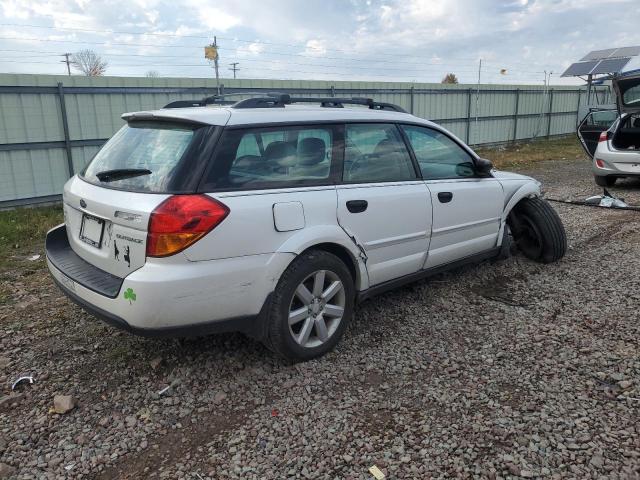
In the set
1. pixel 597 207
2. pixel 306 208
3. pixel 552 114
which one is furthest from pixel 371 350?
pixel 552 114

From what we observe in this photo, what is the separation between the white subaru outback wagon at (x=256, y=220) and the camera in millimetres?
2789

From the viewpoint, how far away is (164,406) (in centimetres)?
297

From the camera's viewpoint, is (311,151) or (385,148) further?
(385,148)

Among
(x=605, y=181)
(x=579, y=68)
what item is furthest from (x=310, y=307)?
(x=579, y=68)

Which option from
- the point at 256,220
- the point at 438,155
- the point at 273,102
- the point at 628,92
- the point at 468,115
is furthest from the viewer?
the point at 468,115

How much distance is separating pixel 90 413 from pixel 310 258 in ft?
4.99

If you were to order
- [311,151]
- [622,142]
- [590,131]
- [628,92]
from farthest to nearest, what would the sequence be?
[590,131] < [622,142] < [628,92] < [311,151]

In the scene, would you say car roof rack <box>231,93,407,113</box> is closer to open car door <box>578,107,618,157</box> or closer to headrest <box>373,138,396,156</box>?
headrest <box>373,138,396,156</box>

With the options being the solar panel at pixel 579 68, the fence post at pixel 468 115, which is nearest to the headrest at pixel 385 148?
the fence post at pixel 468 115

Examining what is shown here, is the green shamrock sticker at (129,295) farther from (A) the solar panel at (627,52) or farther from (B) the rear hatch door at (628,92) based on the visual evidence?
(A) the solar panel at (627,52)

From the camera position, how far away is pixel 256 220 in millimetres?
2945

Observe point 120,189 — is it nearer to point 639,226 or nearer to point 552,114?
point 639,226

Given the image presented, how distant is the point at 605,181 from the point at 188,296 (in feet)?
32.5

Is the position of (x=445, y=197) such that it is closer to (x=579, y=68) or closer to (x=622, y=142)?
(x=622, y=142)
